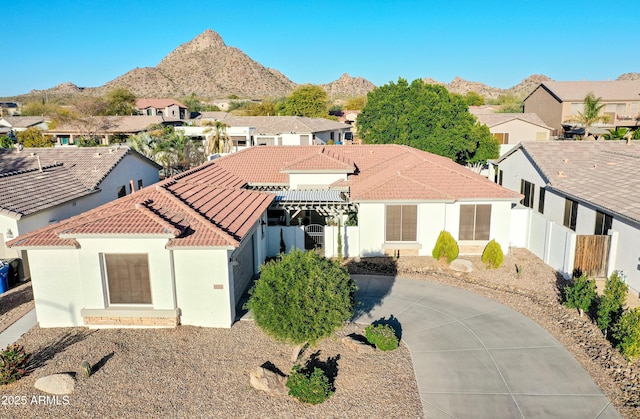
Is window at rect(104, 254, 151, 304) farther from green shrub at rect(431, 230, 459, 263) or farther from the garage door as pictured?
green shrub at rect(431, 230, 459, 263)

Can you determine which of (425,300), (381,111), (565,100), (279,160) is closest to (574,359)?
(425,300)

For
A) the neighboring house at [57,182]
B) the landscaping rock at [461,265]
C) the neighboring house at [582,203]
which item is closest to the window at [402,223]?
the landscaping rock at [461,265]

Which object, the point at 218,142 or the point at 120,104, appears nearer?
the point at 218,142

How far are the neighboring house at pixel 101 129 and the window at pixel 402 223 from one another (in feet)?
165

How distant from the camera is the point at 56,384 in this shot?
11945 millimetres

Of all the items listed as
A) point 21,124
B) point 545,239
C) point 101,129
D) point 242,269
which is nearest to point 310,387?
point 242,269

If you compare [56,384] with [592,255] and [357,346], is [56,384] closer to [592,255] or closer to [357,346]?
[357,346]

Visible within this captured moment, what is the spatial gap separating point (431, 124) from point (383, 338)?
37.8m

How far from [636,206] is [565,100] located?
188 ft

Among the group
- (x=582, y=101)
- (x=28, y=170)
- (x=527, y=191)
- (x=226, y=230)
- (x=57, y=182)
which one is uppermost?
(x=582, y=101)

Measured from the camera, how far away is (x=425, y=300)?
1795 centimetres

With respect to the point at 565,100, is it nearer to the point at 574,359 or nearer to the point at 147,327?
the point at 574,359

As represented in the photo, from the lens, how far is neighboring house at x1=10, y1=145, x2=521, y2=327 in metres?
14.8

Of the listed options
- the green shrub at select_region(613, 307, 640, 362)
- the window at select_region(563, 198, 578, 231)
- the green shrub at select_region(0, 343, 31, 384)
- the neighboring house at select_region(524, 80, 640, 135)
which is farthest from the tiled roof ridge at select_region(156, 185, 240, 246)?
the neighboring house at select_region(524, 80, 640, 135)
